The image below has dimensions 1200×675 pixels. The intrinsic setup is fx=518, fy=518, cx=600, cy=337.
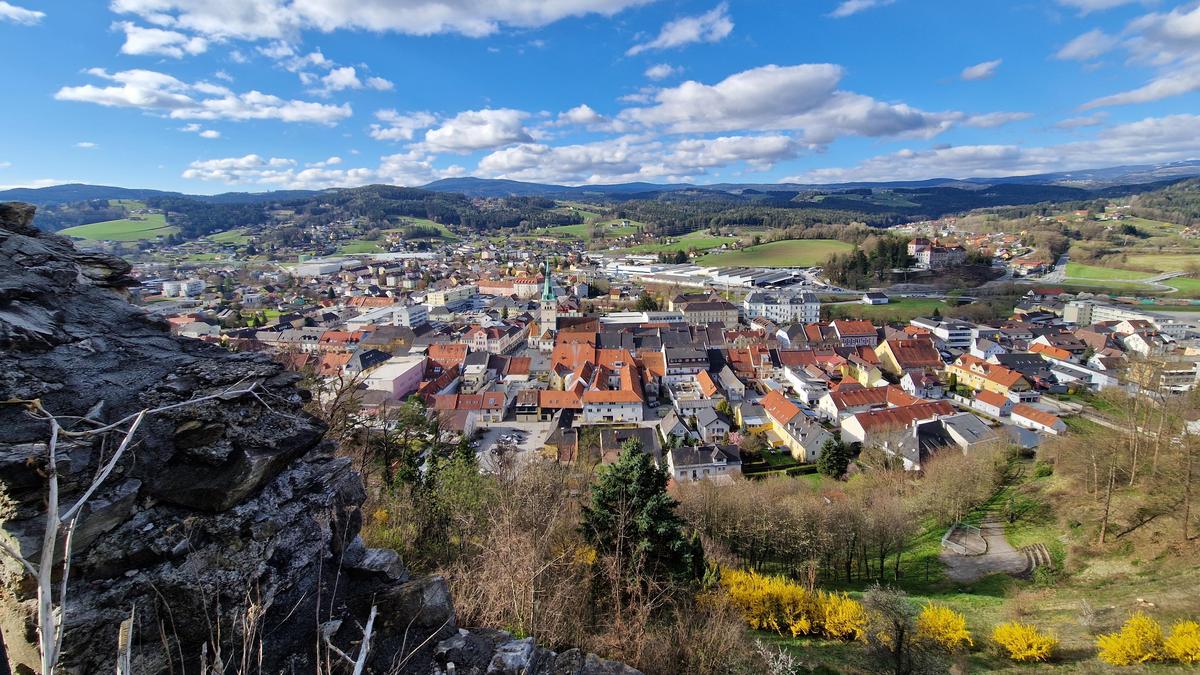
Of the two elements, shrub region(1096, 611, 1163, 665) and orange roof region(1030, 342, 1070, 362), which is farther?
orange roof region(1030, 342, 1070, 362)

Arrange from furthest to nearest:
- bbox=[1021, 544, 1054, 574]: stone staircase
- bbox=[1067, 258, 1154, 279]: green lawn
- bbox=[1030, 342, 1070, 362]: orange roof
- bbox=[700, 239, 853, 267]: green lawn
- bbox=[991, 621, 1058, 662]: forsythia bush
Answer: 1. bbox=[700, 239, 853, 267]: green lawn
2. bbox=[1067, 258, 1154, 279]: green lawn
3. bbox=[1030, 342, 1070, 362]: orange roof
4. bbox=[1021, 544, 1054, 574]: stone staircase
5. bbox=[991, 621, 1058, 662]: forsythia bush

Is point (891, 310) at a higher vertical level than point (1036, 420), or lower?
higher

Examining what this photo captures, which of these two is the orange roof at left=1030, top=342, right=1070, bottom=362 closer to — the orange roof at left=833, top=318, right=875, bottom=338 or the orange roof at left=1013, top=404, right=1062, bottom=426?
the orange roof at left=833, top=318, right=875, bottom=338

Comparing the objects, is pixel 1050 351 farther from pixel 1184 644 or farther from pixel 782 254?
pixel 782 254

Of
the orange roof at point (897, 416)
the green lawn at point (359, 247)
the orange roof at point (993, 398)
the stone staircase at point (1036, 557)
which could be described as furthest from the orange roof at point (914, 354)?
the green lawn at point (359, 247)

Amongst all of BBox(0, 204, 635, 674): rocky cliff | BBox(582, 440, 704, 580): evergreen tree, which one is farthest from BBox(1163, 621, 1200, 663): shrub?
BBox(0, 204, 635, 674): rocky cliff

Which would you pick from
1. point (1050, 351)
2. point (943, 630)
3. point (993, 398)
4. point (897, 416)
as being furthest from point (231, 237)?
point (943, 630)

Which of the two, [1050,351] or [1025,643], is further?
[1050,351]
